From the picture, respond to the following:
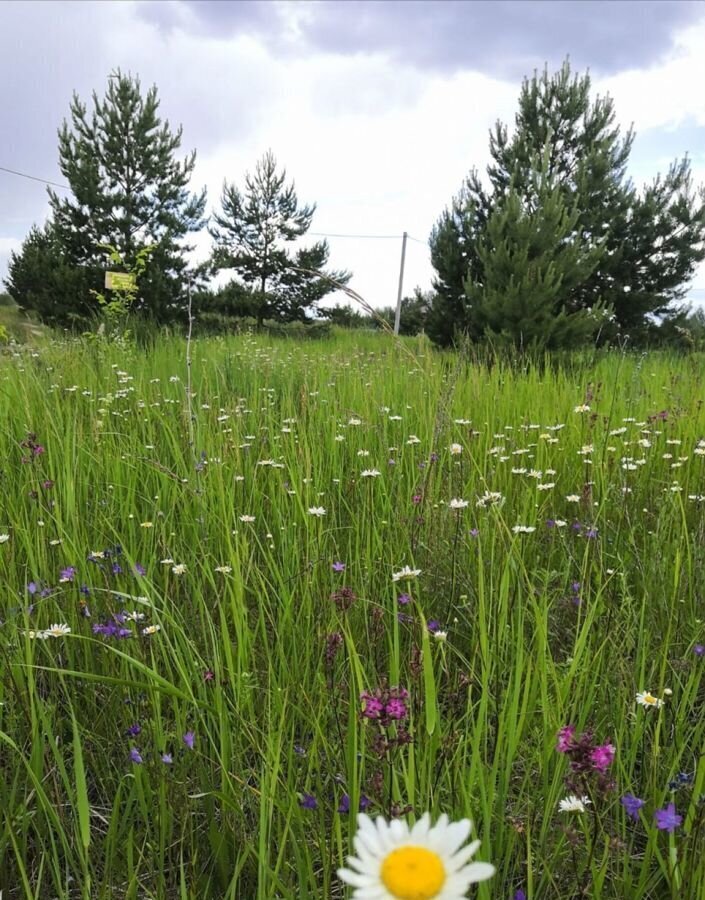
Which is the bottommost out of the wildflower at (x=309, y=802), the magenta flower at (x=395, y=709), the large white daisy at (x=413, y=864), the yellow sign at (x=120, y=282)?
the wildflower at (x=309, y=802)

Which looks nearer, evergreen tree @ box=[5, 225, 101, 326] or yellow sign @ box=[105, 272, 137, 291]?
yellow sign @ box=[105, 272, 137, 291]

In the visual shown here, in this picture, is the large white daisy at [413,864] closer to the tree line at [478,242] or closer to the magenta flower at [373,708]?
the magenta flower at [373,708]

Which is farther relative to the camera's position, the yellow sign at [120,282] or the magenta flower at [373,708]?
the yellow sign at [120,282]

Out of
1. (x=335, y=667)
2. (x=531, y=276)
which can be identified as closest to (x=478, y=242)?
(x=531, y=276)

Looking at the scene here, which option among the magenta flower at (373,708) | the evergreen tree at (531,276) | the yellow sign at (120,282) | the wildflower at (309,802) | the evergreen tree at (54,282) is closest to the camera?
the magenta flower at (373,708)

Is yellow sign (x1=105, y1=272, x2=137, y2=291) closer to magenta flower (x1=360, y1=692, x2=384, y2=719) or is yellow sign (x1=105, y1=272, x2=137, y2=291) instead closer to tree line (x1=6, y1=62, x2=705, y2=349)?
tree line (x1=6, y1=62, x2=705, y2=349)

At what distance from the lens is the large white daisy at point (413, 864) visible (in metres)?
0.35

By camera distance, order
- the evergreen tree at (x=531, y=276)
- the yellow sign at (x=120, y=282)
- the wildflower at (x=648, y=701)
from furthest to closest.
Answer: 1. the evergreen tree at (x=531, y=276)
2. the yellow sign at (x=120, y=282)
3. the wildflower at (x=648, y=701)

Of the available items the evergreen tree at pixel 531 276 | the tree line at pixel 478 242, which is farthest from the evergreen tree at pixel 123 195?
the evergreen tree at pixel 531 276

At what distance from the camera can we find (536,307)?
10125 mm

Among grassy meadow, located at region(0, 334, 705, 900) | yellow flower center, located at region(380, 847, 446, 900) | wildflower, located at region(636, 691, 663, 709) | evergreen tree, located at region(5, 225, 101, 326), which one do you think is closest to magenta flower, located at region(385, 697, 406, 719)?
grassy meadow, located at region(0, 334, 705, 900)

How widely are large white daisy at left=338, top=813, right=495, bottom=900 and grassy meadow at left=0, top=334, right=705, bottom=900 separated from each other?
0.91ft

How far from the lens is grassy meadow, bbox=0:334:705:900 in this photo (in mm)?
914

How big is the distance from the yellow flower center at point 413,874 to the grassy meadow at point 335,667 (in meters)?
0.29
